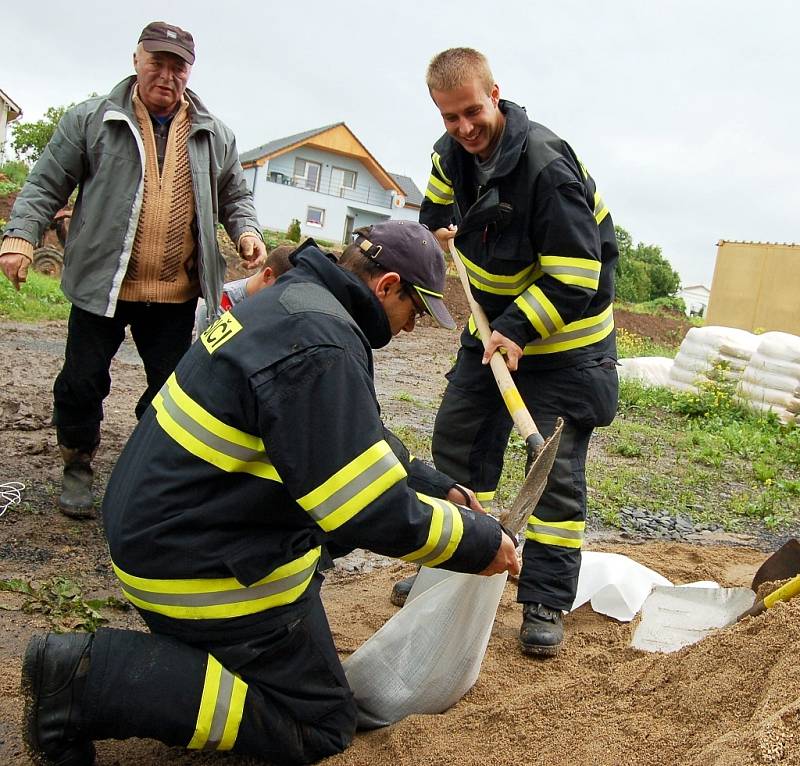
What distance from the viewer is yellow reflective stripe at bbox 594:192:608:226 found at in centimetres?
328

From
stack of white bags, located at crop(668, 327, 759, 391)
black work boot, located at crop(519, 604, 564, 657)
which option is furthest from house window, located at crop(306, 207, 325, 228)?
black work boot, located at crop(519, 604, 564, 657)

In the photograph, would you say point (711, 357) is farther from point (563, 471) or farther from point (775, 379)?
point (563, 471)

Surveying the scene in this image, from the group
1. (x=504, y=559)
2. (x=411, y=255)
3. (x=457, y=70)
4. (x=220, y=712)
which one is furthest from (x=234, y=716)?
(x=457, y=70)

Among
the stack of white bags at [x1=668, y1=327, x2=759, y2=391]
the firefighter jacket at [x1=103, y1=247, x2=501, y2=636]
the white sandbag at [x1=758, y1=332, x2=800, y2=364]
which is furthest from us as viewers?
the stack of white bags at [x1=668, y1=327, x2=759, y2=391]

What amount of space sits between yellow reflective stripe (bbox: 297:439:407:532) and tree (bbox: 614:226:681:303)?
3649cm

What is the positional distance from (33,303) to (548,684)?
953cm

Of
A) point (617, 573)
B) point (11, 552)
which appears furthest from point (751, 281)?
point (11, 552)

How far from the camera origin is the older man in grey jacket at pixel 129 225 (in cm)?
368

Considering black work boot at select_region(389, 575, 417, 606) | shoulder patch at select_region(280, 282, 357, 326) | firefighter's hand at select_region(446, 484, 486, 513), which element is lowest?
black work boot at select_region(389, 575, 417, 606)

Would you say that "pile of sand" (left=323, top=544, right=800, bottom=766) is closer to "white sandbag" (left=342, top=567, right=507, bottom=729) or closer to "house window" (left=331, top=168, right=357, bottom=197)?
"white sandbag" (left=342, top=567, right=507, bottom=729)

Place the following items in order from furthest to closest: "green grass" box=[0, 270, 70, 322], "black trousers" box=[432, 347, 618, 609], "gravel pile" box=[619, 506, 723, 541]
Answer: "green grass" box=[0, 270, 70, 322] → "gravel pile" box=[619, 506, 723, 541] → "black trousers" box=[432, 347, 618, 609]

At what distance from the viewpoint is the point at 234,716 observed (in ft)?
7.00

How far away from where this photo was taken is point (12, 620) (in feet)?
9.57

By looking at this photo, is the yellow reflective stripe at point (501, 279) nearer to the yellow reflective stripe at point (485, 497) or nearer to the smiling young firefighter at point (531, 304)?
the smiling young firefighter at point (531, 304)
